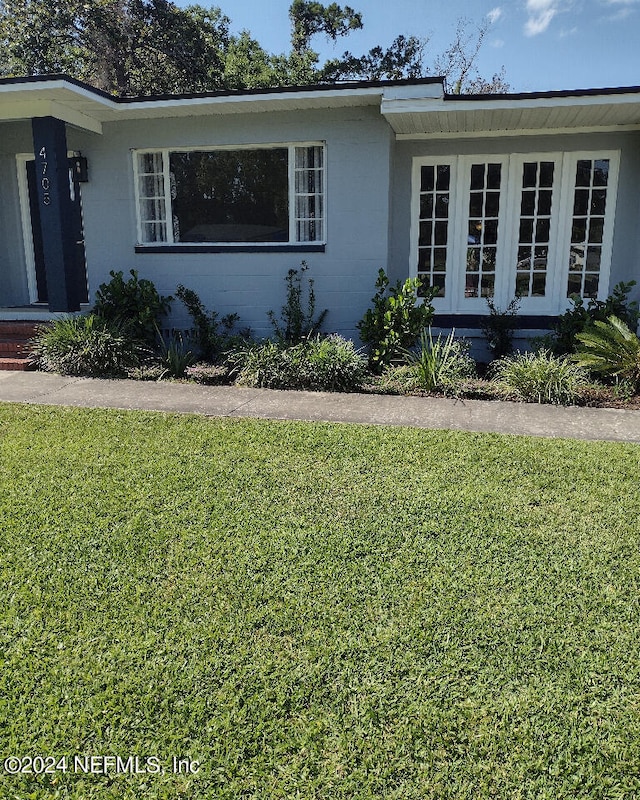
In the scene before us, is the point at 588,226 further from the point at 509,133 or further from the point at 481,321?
the point at 481,321

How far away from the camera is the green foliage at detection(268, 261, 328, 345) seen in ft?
28.2

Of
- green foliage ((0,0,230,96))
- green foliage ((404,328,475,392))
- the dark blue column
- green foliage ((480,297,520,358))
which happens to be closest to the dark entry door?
the dark blue column

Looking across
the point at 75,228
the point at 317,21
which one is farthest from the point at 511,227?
the point at 317,21

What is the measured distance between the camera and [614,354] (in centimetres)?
702

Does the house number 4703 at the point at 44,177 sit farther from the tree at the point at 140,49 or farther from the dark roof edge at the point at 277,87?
the tree at the point at 140,49

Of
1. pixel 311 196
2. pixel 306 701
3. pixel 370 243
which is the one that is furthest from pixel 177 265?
pixel 306 701

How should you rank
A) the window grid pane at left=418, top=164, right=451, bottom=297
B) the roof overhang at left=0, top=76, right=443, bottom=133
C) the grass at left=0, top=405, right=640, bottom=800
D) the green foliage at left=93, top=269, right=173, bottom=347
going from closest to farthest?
the grass at left=0, top=405, right=640, bottom=800, the roof overhang at left=0, top=76, right=443, bottom=133, the green foliage at left=93, top=269, right=173, bottom=347, the window grid pane at left=418, top=164, right=451, bottom=297

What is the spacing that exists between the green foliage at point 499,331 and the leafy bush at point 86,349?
4689 mm

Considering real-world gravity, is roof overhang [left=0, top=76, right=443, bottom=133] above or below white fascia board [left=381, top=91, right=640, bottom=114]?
above

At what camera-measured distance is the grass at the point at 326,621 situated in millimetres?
2266

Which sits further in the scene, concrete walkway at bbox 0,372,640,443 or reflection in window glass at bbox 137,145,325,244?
reflection in window glass at bbox 137,145,325,244

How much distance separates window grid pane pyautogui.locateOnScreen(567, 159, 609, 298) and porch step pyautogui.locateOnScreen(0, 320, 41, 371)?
7.43 m

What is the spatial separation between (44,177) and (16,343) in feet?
7.20

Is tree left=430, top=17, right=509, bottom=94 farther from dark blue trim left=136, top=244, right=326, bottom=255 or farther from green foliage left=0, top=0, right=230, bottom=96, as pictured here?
dark blue trim left=136, top=244, right=326, bottom=255
